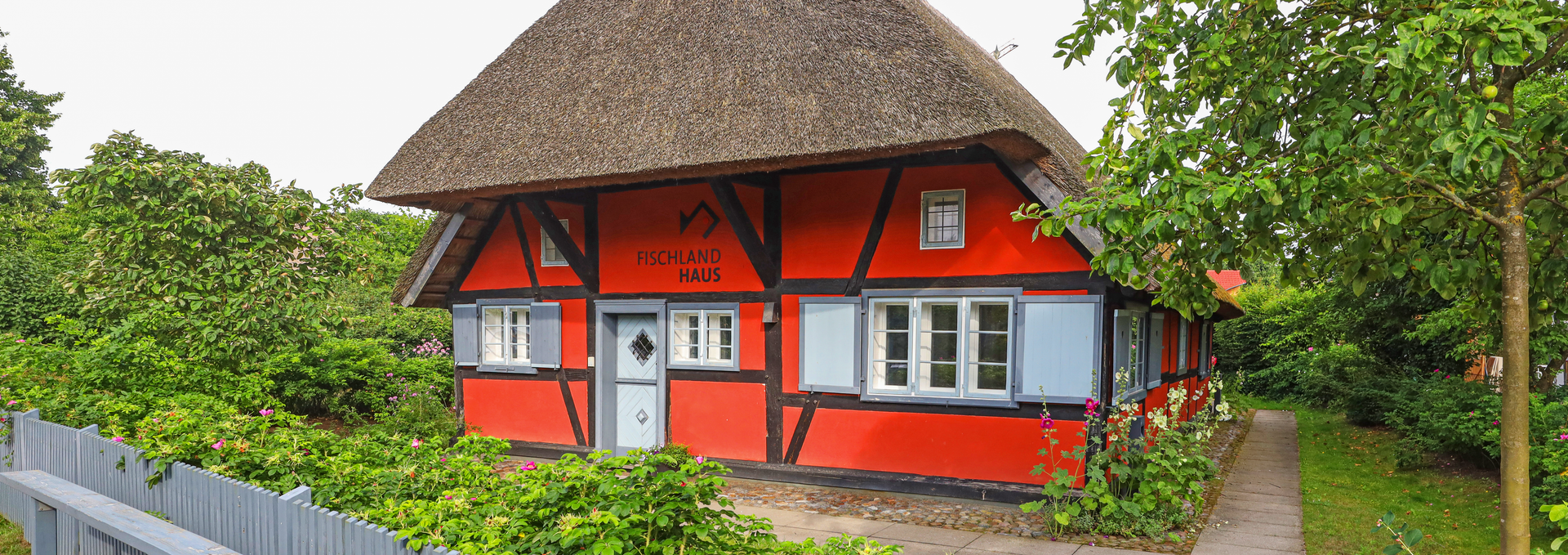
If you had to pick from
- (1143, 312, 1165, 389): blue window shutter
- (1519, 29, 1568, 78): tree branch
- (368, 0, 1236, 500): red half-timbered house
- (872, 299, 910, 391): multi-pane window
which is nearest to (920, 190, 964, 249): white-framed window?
(368, 0, 1236, 500): red half-timbered house

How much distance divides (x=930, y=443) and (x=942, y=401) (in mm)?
409

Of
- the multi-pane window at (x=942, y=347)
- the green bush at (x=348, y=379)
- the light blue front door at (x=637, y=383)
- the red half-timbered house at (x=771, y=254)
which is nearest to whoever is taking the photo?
the red half-timbered house at (x=771, y=254)

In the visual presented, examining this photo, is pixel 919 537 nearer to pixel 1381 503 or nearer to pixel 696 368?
pixel 696 368

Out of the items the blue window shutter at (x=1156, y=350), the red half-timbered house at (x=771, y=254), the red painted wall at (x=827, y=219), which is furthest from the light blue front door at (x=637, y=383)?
the blue window shutter at (x=1156, y=350)

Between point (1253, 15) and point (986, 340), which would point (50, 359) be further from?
point (1253, 15)

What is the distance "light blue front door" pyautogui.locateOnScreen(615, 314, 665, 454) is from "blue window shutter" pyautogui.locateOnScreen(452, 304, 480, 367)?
1.95m

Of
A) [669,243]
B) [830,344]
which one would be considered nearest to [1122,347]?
[830,344]

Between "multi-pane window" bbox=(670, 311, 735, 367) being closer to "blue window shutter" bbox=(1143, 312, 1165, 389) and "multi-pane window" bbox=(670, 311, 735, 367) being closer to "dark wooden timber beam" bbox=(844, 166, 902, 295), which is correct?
"dark wooden timber beam" bbox=(844, 166, 902, 295)

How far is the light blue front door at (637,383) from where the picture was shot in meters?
9.23

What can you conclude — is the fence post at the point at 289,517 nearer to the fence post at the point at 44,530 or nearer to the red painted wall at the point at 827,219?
the fence post at the point at 44,530

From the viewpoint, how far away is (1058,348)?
713cm

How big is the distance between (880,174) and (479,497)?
17.1ft

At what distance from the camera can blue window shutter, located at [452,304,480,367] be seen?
10273mm

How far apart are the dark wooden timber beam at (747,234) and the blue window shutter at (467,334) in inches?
148
